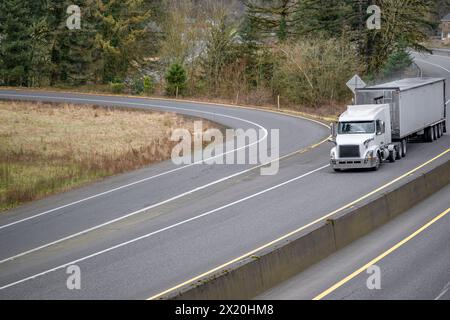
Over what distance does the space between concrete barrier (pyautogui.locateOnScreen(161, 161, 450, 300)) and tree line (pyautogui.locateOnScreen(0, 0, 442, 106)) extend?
34.3 m

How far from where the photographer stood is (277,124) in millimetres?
43438

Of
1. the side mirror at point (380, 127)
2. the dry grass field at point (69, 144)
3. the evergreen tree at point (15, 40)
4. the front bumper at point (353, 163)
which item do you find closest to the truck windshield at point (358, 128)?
the side mirror at point (380, 127)

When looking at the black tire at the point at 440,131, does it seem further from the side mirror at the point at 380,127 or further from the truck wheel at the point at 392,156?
the side mirror at the point at 380,127

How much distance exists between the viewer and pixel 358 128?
29188 mm

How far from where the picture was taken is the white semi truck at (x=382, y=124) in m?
28.4

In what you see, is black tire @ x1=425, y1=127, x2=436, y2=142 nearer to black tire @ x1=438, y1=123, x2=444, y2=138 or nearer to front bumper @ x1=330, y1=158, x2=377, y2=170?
black tire @ x1=438, y1=123, x2=444, y2=138

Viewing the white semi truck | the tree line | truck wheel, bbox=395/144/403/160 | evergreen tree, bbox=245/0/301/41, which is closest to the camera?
the white semi truck

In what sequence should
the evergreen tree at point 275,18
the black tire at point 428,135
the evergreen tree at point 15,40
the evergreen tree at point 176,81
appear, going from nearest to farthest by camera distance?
the black tire at point 428,135
the evergreen tree at point 176,81
the evergreen tree at point 15,40
the evergreen tree at point 275,18

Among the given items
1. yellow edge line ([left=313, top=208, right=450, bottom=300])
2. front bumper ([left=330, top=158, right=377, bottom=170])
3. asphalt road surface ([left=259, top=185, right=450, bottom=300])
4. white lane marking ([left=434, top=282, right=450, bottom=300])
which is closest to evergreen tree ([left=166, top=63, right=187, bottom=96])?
front bumper ([left=330, top=158, right=377, bottom=170])

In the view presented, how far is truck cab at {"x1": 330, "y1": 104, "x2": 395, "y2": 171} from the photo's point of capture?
28.2 metres

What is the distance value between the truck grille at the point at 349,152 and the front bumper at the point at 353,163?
0.53ft

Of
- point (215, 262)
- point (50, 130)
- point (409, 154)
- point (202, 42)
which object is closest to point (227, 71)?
point (202, 42)

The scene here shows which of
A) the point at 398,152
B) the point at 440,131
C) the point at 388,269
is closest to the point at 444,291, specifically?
the point at 388,269

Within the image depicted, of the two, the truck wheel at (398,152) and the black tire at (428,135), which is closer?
the truck wheel at (398,152)
